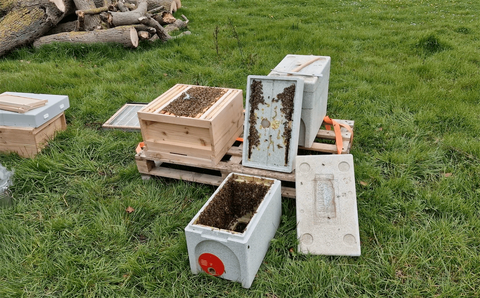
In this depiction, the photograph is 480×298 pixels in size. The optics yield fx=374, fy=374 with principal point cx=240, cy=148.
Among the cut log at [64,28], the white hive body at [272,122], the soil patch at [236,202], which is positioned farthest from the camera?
the cut log at [64,28]

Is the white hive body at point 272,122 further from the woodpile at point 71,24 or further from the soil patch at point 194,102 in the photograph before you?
the woodpile at point 71,24

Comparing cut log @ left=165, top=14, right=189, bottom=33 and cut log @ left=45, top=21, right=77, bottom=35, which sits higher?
cut log @ left=45, top=21, right=77, bottom=35

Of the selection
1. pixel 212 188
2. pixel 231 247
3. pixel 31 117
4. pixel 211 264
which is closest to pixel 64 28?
pixel 31 117

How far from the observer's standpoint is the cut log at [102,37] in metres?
7.09

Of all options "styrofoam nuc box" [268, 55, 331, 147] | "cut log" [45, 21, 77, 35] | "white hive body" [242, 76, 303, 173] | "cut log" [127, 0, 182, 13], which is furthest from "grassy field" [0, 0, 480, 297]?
"cut log" [127, 0, 182, 13]

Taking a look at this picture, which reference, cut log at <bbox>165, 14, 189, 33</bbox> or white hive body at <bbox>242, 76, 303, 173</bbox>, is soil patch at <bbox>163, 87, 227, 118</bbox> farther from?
cut log at <bbox>165, 14, 189, 33</bbox>

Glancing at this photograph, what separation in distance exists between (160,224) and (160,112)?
1.05m

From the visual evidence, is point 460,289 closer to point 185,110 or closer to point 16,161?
point 185,110

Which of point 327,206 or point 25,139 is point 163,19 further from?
point 327,206

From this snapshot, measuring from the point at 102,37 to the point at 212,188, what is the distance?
4.85m

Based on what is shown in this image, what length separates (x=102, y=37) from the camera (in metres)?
7.17

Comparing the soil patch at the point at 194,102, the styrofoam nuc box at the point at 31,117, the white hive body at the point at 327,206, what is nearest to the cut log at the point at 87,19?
the styrofoam nuc box at the point at 31,117

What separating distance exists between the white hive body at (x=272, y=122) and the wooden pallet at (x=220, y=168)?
0.07 m

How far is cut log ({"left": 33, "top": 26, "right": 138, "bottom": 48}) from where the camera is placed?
279 inches
